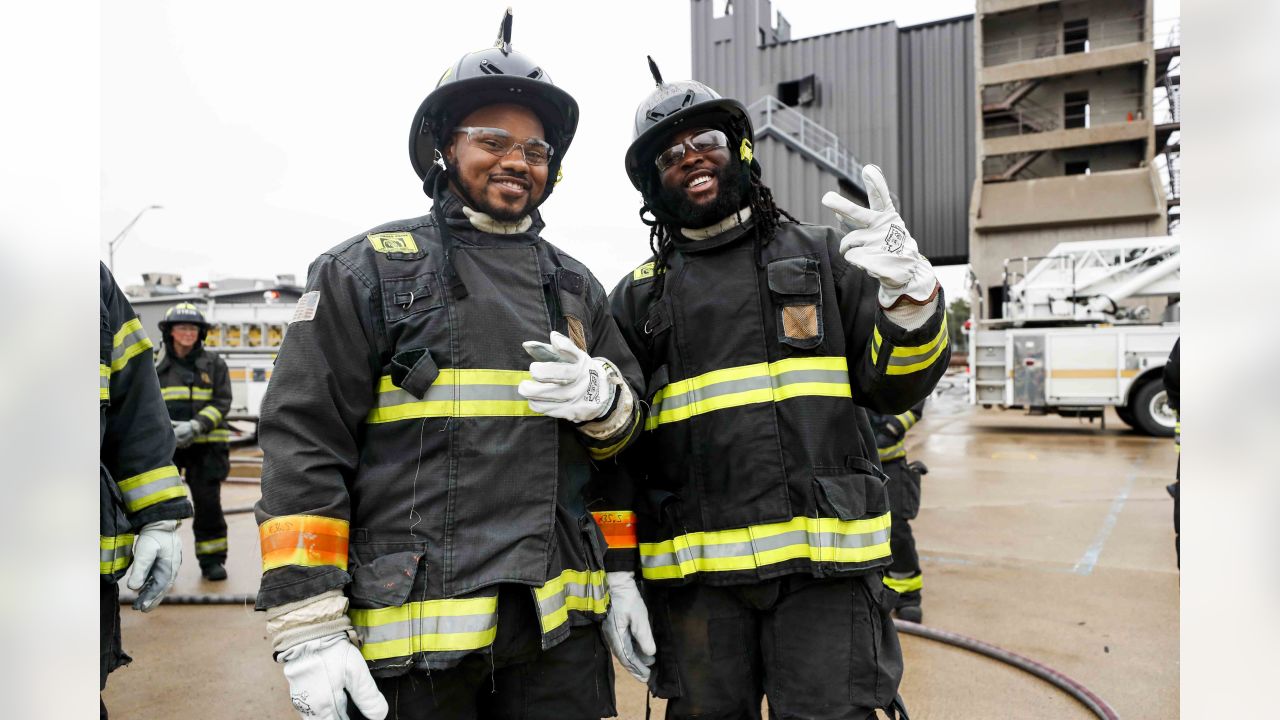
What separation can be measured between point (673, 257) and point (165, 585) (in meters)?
1.94

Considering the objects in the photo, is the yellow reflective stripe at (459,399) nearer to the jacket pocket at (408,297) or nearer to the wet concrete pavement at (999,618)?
the jacket pocket at (408,297)

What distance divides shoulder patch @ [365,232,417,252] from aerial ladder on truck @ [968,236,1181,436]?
41.0ft

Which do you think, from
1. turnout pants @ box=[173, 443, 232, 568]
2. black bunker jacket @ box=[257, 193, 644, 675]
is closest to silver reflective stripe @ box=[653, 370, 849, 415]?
black bunker jacket @ box=[257, 193, 644, 675]

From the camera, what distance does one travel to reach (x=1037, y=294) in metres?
13.3

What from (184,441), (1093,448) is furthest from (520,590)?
(1093,448)

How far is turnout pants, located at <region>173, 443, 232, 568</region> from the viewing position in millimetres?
5527

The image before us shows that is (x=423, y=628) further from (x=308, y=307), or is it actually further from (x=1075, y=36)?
(x=1075, y=36)

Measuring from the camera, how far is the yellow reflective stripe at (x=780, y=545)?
207 cm

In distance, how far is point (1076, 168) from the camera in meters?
23.2

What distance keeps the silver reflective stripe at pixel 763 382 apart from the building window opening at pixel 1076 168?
955 inches

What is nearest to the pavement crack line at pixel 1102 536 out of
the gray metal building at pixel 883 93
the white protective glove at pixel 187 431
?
the white protective glove at pixel 187 431

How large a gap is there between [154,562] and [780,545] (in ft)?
6.46

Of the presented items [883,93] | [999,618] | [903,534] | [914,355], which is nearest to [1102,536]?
[999,618]

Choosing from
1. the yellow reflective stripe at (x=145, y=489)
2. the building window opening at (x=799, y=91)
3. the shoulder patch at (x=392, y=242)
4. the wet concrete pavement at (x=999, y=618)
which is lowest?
the wet concrete pavement at (x=999, y=618)
